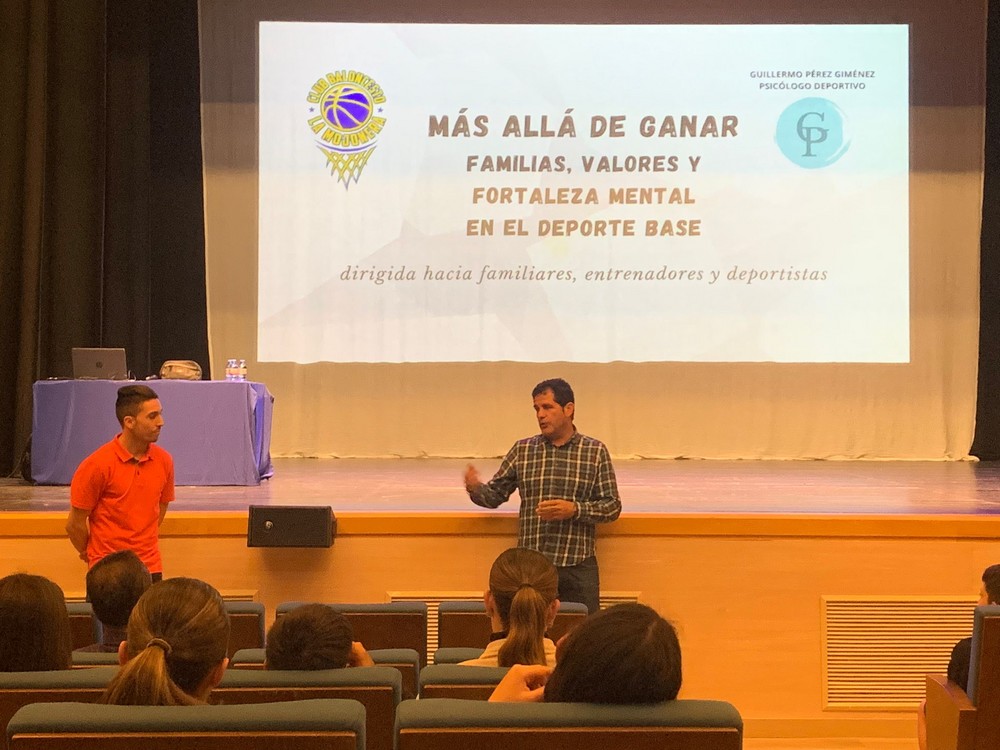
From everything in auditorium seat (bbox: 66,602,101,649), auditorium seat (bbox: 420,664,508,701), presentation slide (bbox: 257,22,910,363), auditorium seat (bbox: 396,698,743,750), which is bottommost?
auditorium seat (bbox: 66,602,101,649)

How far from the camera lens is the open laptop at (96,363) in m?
6.56

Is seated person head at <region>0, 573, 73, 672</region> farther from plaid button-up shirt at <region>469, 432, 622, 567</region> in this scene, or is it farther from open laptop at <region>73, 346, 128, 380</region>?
open laptop at <region>73, 346, 128, 380</region>

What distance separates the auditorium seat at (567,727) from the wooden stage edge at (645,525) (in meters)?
2.93

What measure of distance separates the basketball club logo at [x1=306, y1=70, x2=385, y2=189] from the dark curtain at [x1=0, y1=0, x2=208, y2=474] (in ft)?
3.92

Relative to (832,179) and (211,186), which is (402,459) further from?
(832,179)

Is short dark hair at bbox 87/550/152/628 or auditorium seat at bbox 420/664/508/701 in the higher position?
short dark hair at bbox 87/550/152/628

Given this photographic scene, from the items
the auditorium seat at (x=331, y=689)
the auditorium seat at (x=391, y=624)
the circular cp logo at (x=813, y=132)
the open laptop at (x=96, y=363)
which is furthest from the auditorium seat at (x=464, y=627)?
the circular cp logo at (x=813, y=132)

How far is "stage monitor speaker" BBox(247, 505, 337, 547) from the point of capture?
14.0 feet

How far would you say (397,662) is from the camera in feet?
7.50

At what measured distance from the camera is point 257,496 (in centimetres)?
566

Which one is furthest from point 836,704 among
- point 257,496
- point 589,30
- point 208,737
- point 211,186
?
point 211,186

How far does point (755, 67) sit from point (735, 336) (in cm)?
200

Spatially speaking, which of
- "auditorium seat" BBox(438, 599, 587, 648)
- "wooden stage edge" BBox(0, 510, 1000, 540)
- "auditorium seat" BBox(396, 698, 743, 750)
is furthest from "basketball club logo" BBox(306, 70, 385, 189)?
"auditorium seat" BBox(396, 698, 743, 750)

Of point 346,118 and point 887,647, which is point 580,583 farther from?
point 346,118
